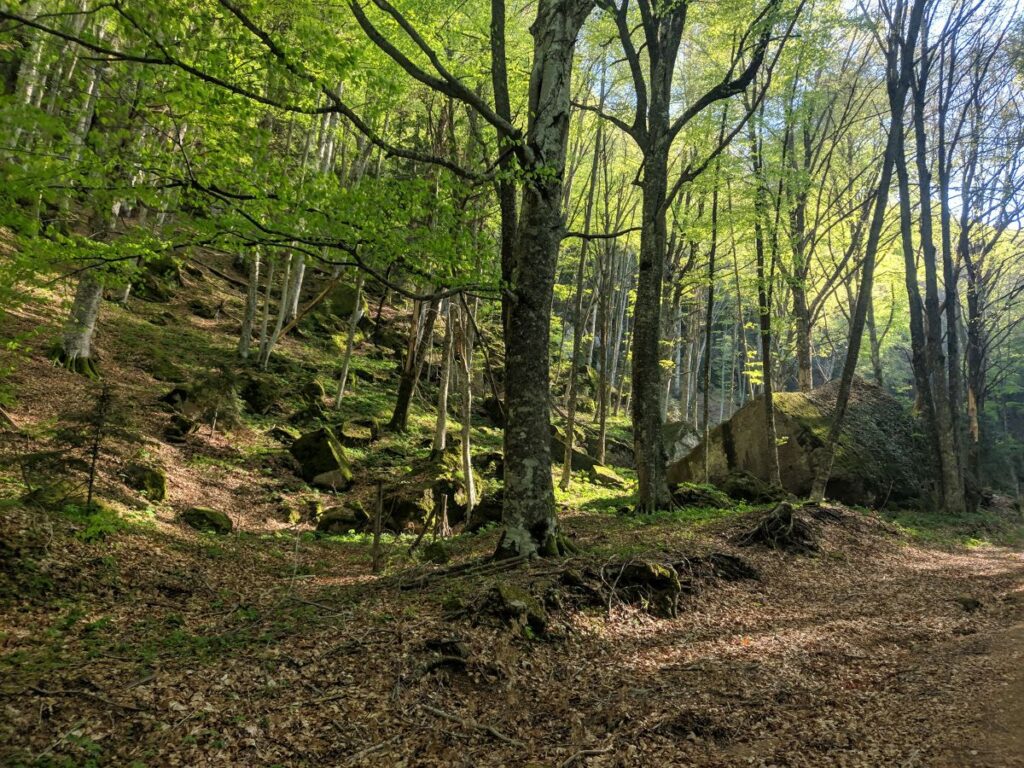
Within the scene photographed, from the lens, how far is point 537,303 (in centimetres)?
710

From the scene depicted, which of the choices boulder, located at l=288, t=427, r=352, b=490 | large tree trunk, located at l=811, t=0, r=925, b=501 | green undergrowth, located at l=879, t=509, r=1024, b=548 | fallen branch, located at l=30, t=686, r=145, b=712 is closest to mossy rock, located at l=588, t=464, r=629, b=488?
large tree trunk, located at l=811, t=0, r=925, b=501

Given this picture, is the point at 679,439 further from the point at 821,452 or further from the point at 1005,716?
the point at 1005,716

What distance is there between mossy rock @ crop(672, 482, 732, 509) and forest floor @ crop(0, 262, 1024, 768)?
316 centimetres

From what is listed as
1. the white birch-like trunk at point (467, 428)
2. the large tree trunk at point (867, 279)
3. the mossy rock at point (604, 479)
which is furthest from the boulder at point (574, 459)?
the large tree trunk at point (867, 279)

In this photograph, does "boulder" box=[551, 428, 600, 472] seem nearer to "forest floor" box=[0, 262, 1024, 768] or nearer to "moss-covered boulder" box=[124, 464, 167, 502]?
"forest floor" box=[0, 262, 1024, 768]

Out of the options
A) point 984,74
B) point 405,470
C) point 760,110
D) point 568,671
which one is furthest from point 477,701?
point 984,74

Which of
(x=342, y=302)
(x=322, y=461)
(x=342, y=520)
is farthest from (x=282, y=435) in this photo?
(x=342, y=302)

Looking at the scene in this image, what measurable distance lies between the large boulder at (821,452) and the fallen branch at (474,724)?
38.5ft

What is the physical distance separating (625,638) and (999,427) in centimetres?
5101

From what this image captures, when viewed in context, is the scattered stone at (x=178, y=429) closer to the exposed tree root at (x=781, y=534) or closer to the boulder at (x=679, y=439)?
the exposed tree root at (x=781, y=534)

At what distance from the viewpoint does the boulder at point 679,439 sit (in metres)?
22.6

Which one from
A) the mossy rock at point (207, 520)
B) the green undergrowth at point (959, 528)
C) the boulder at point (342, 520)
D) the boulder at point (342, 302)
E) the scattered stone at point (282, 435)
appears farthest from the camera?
the boulder at point (342, 302)

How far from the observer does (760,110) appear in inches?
652

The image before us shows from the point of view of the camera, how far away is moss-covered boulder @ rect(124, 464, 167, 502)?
9078 millimetres
